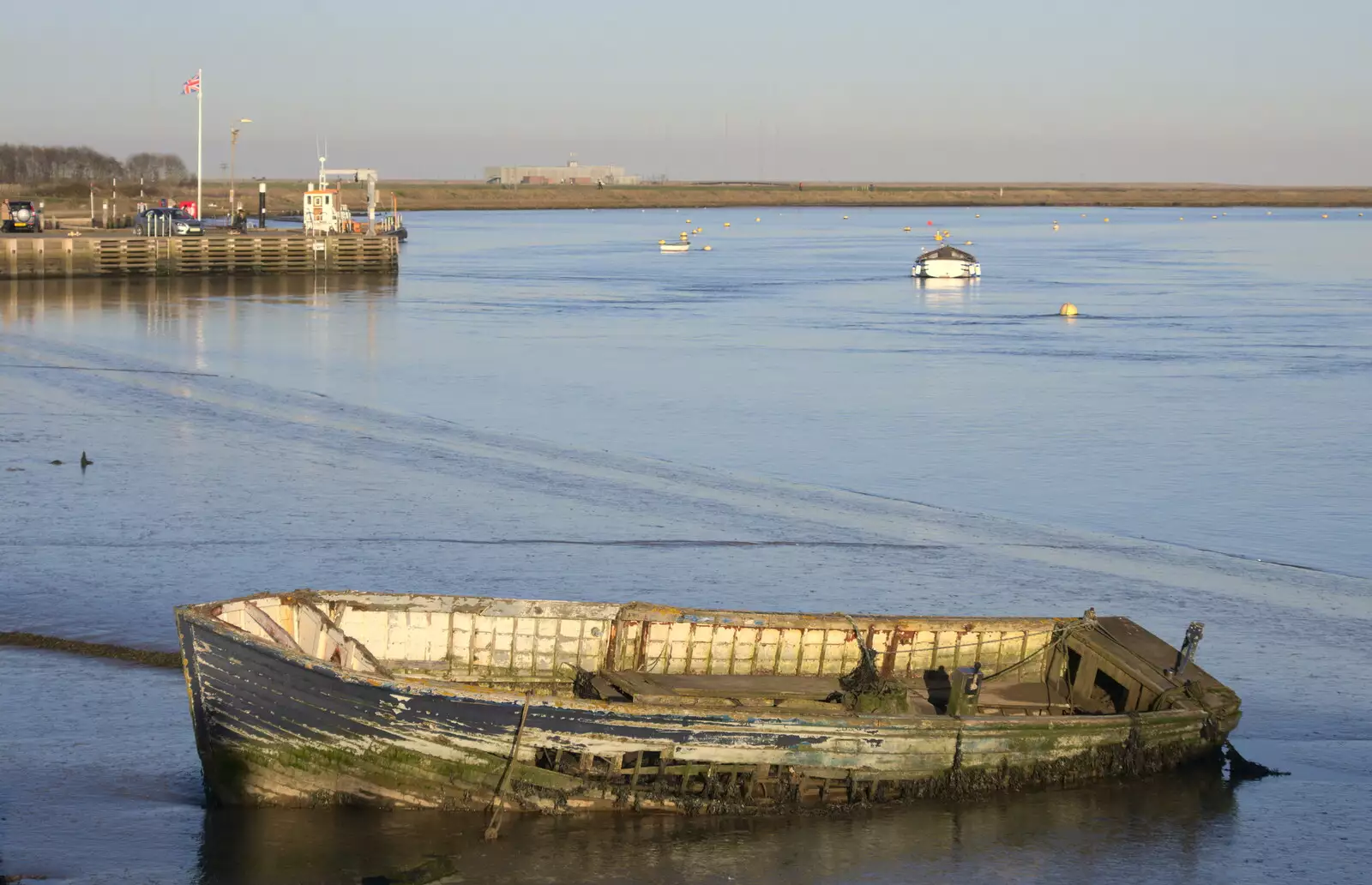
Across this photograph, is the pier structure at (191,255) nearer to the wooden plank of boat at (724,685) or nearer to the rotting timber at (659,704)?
the rotting timber at (659,704)

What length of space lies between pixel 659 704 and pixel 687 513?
11416 millimetres

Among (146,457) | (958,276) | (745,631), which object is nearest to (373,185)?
(958,276)

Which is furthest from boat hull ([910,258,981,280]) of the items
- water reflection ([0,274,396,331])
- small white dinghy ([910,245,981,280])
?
water reflection ([0,274,396,331])

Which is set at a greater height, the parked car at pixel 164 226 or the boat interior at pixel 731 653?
the parked car at pixel 164 226

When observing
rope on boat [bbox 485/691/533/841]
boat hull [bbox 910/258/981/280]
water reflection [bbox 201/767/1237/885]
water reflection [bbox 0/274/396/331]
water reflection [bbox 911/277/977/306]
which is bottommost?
water reflection [bbox 201/767/1237/885]

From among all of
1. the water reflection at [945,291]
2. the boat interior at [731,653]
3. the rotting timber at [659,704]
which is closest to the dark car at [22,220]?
the water reflection at [945,291]

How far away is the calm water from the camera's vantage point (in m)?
13.4

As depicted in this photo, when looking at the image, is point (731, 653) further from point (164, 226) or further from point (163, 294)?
point (164, 226)

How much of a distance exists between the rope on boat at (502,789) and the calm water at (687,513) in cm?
22

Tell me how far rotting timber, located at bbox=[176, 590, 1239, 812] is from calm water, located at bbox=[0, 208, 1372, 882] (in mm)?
347

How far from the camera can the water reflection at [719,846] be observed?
12.7m

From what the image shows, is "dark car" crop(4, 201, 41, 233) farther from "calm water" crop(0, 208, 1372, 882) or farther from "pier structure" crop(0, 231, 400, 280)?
"calm water" crop(0, 208, 1372, 882)

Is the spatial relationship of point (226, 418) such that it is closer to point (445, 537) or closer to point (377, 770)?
point (445, 537)

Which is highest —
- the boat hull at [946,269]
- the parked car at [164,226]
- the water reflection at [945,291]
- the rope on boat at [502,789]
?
the parked car at [164,226]
